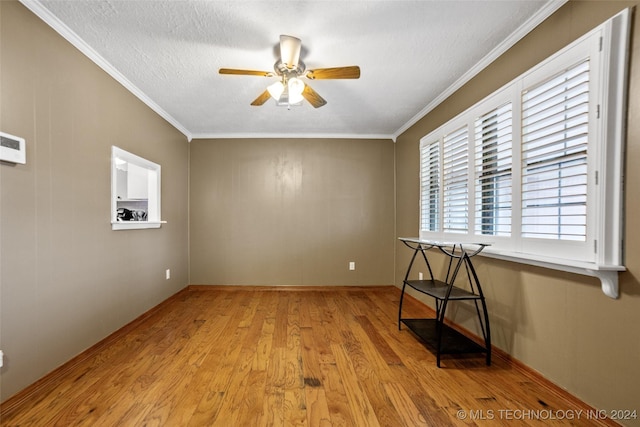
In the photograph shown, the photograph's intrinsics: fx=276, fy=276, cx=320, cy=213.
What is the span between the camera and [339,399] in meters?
1.68

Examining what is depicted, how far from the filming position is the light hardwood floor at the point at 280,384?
1522 mm

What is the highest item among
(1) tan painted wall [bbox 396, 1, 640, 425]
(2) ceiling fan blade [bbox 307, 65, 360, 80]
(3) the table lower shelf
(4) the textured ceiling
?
(4) the textured ceiling

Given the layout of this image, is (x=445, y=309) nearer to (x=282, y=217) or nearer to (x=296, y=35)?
(x=296, y=35)

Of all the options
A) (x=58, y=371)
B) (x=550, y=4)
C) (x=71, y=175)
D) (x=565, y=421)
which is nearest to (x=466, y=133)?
(x=550, y=4)

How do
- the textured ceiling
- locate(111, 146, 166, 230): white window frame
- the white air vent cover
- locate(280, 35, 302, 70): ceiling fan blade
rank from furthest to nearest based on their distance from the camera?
locate(111, 146, 166, 230): white window frame, locate(280, 35, 302, 70): ceiling fan blade, the textured ceiling, the white air vent cover

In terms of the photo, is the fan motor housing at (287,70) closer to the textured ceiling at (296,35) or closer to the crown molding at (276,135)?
the textured ceiling at (296,35)

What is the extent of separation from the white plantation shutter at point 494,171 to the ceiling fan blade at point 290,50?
160 cm

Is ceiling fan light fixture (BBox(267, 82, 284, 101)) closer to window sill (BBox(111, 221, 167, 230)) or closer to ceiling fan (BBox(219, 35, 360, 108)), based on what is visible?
ceiling fan (BBox(219, 35, 360, 108))

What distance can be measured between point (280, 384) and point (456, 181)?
2.34m

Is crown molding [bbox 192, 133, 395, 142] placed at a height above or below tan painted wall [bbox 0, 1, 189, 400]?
above

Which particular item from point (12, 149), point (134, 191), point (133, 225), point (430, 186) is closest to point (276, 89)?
point (12, 149)

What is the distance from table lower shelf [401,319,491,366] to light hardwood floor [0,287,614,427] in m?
0.11

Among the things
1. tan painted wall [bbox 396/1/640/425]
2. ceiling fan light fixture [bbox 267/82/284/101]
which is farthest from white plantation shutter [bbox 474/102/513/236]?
ceiling fan light fixture [bbox 267/82/284/101]

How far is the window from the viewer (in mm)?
2537
